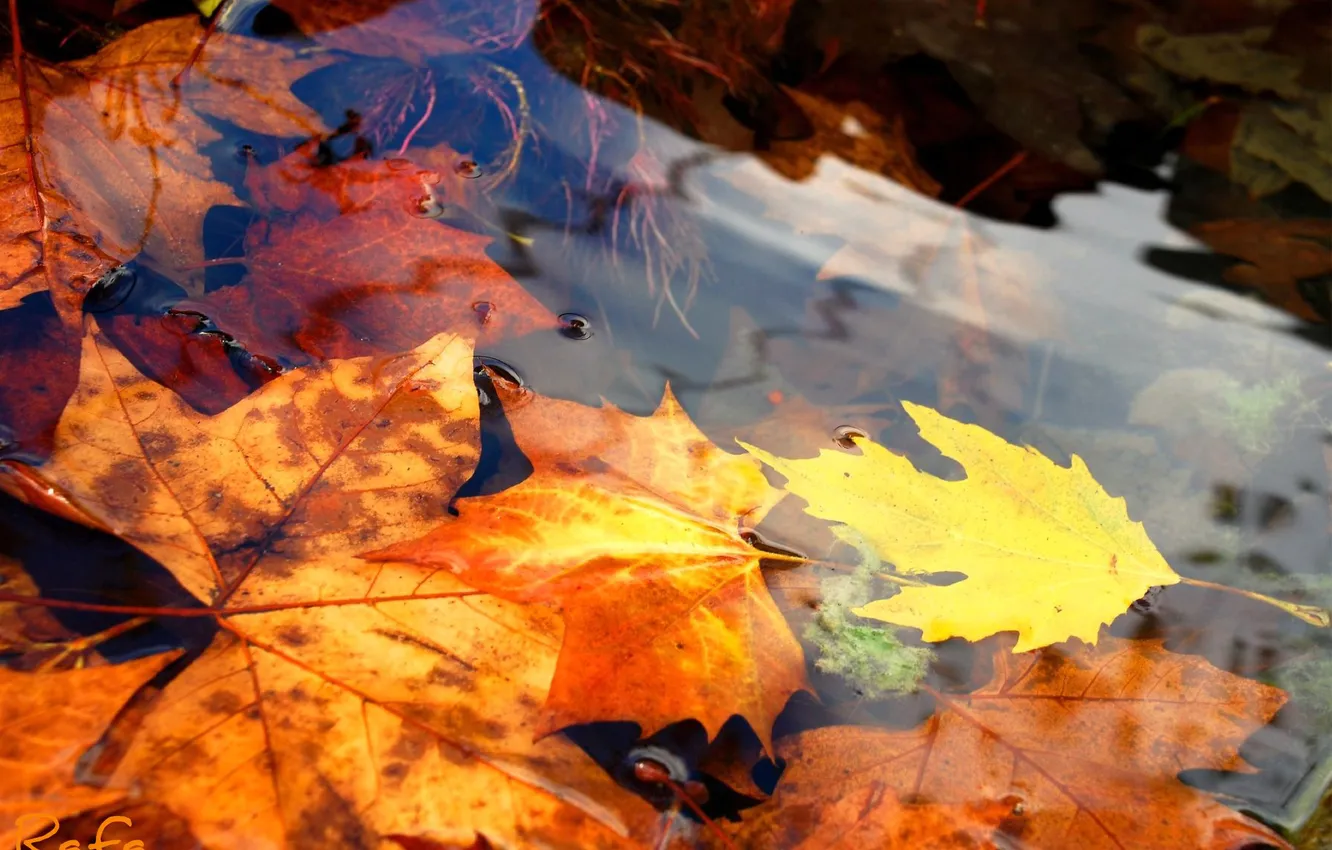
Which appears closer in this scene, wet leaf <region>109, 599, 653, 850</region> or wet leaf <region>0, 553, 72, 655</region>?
wet leaf <region>109, 599, 653, 850</region>

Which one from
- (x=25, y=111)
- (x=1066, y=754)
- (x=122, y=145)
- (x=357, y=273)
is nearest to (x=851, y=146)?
(x=357, y=273)

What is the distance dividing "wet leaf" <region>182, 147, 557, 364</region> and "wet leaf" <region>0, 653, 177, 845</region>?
0.59 m

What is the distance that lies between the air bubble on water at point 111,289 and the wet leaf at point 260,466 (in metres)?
0.13

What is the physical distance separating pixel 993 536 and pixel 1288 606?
0.54 meters

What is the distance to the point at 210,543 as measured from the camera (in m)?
1.20

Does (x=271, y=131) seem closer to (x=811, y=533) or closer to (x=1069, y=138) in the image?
(x=811, y=533)

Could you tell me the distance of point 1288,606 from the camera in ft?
4.59

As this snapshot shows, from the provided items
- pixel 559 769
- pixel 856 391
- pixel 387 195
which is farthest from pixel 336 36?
pixel 559 769

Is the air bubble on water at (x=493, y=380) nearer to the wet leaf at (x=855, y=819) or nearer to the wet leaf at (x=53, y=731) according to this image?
the wet leaf at (x=53, y=731)

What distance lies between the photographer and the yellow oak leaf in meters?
1.28

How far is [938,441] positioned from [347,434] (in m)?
0.97

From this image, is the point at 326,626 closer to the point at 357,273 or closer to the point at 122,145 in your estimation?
the point at 357,273

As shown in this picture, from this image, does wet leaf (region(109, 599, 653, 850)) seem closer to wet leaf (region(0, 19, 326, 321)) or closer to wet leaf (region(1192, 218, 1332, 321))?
wet leaf (region(0, 19, 326, 321))

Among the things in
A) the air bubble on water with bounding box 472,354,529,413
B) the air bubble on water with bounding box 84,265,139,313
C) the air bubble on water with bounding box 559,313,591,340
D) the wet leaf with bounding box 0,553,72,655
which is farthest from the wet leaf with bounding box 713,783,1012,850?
the air bubble on water with bounding box 84,265,139,313
